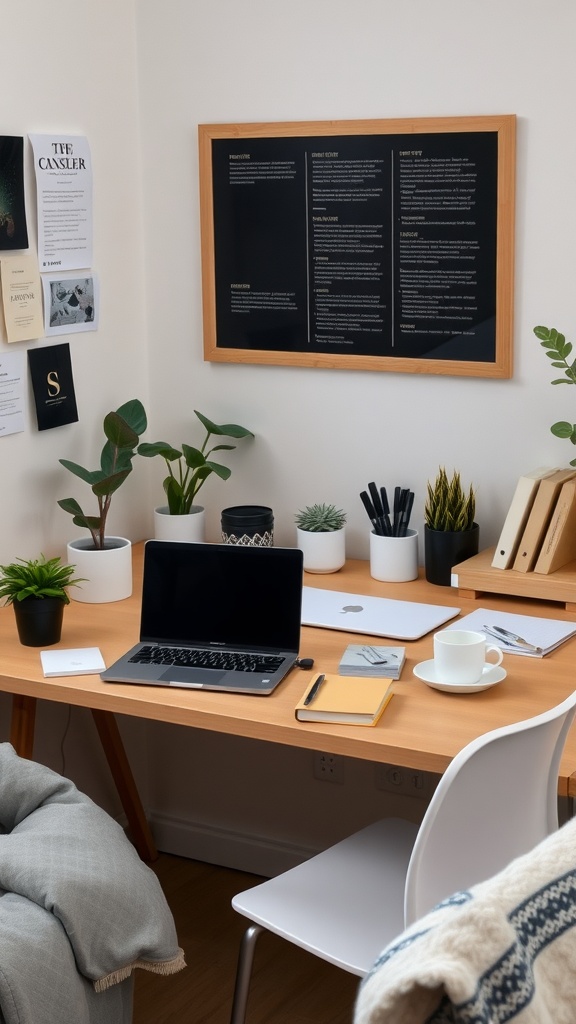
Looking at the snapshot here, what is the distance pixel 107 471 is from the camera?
245 cm

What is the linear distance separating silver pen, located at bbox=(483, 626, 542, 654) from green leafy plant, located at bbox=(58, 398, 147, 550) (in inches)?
32.4

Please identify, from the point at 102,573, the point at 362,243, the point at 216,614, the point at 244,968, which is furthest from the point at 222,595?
the point at 362,243

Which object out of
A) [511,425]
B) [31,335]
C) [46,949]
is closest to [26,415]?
[31,335]

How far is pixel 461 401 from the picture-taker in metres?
2.41

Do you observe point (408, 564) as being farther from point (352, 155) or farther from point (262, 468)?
point (352, 155)

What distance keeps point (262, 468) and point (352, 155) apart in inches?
28.9

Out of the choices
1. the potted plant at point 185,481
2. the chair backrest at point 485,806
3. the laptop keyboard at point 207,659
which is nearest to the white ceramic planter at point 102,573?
the potted plant at point 185,481

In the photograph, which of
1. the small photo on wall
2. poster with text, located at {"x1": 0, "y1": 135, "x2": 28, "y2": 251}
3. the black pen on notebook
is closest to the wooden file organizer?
the black pen on notebook

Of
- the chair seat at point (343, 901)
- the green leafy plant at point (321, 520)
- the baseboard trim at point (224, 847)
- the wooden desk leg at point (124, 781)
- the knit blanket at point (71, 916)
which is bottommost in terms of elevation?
the baseboard trim at point (224, 847)

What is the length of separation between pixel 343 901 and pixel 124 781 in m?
1.04

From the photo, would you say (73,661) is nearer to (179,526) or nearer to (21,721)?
(21,721)

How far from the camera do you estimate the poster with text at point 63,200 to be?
2361 mm

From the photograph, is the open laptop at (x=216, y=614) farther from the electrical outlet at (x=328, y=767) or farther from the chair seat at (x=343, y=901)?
the electrical outlet at (x=328, y=767)

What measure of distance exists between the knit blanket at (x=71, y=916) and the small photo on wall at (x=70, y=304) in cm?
104
